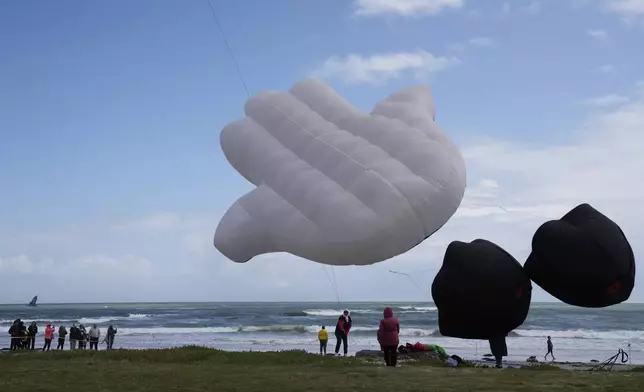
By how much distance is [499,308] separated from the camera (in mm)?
7684

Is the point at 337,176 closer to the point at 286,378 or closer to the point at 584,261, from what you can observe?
the point at 584,261

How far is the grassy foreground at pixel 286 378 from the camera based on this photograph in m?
9.58

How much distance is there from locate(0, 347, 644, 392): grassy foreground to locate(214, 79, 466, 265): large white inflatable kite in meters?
2.60

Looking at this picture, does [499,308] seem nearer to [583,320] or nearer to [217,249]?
[217,249]

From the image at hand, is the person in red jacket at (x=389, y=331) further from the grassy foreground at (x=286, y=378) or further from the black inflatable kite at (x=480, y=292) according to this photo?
the black inflatable kite at (x=480, y=292)

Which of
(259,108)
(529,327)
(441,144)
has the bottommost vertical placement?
(529,327)

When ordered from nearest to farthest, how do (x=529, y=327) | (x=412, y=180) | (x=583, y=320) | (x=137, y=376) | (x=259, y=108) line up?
1. (x=412, y=180)
2. (x=259, y=108)
3. (x=137, y=376)
4. (x=529, y=327)
5. (x=583, y=320)

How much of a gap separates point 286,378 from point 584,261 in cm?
521

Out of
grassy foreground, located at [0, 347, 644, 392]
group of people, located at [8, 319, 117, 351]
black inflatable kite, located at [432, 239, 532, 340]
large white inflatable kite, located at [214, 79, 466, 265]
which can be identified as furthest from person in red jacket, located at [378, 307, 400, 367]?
group of people, located at [8, 319, 117, 351]

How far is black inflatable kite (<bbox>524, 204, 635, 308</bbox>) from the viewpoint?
7.48 metres

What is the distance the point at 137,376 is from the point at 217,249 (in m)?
4.22

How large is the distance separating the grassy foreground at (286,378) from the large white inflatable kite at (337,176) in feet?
8.54

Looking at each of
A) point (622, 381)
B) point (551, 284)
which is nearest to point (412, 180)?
point (551, 284)

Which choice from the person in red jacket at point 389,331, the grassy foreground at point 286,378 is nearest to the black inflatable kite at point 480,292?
the grassy foreground at point 286,378
